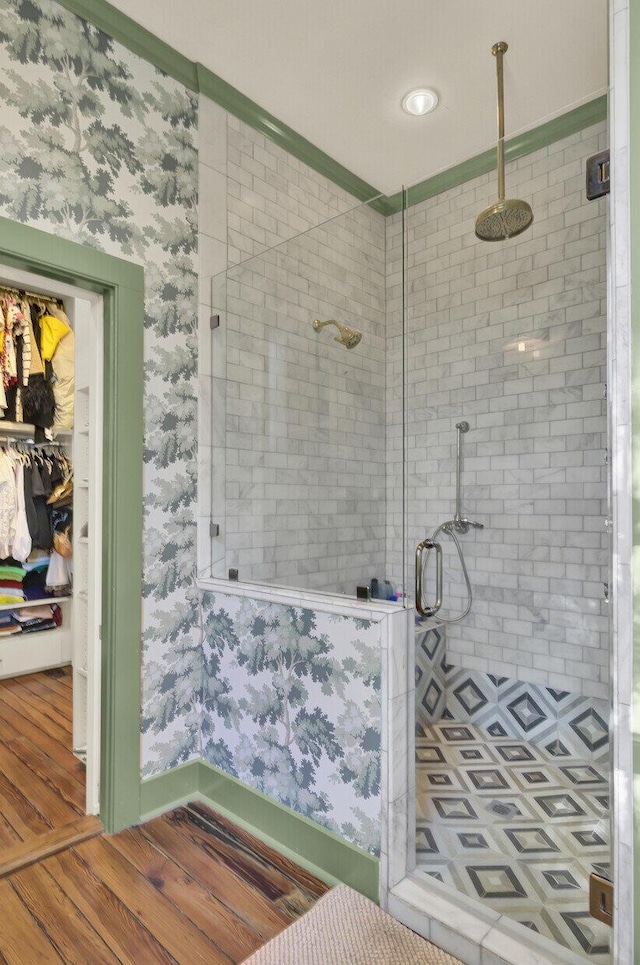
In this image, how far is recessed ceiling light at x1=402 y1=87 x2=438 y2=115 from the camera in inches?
93.2

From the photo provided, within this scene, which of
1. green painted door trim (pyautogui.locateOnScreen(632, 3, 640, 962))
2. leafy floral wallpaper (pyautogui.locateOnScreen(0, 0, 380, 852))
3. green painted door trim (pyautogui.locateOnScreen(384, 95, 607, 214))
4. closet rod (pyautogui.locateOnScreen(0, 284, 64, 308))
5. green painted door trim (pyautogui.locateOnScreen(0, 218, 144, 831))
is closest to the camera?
green painted door trim (pyautogui.locateOnScreen(632, 3, 640, 962))

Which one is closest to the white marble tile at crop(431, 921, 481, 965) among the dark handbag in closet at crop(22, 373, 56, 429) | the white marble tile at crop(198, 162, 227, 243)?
the white marble tile at crop(198, 162, 227, 243)

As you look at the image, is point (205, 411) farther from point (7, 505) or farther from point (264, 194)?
point (7, 505)

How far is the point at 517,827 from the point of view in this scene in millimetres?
1890

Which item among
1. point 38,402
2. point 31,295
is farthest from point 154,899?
point 31,295

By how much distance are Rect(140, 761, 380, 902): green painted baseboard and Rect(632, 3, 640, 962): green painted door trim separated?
0.77m

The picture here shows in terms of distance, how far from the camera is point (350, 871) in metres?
1.63

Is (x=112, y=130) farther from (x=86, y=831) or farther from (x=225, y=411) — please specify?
(x=86, y=831)

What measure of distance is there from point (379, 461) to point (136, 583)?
3.35 feet

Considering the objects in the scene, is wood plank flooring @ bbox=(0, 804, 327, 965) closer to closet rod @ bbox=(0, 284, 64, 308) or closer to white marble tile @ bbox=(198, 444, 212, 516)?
white marble tile @ bbox=(198, 444, 212, 516)

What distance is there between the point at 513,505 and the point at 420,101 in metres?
1.91

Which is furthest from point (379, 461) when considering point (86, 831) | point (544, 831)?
point (86, 831)

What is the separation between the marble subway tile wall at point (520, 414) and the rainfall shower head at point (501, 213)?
39 mm

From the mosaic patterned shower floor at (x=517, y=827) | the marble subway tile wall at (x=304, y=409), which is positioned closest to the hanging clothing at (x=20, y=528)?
the marble subway tile wall at (x=304, y=409)
